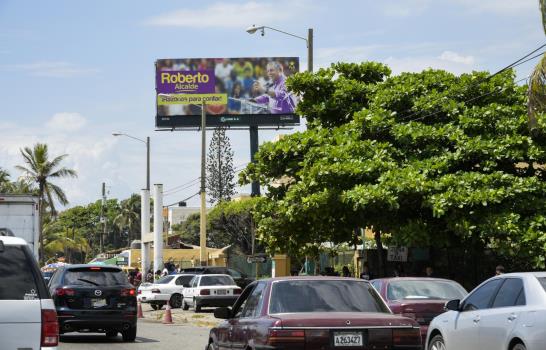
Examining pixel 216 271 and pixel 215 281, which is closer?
pixel 215 281

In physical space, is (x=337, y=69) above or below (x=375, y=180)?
above

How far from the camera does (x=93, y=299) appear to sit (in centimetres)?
2050

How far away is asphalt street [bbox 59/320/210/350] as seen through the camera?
1972 cm

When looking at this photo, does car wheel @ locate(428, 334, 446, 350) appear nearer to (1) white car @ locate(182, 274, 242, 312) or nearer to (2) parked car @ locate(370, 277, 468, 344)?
(2) parked car @ locate(370, 277, 468, 344)

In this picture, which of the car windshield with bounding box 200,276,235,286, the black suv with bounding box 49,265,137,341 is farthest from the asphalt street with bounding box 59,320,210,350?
the car windshield with bounding box 200,276,235,286

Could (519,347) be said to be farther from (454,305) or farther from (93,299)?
(93,299)

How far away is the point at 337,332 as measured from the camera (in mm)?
10133

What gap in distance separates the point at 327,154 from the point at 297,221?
275 centimetres

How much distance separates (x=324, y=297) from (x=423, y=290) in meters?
7.13

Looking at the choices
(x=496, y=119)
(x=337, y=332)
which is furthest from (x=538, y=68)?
(x=337, y=332)

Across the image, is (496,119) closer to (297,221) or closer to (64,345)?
(297,221)

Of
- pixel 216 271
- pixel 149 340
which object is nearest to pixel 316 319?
pixel 149 340

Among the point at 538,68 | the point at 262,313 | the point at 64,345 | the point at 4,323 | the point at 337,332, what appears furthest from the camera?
the point at 64,345

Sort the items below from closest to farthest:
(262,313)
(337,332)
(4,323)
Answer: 1. (4,323)
2. (337,332)
3. (262,313)
